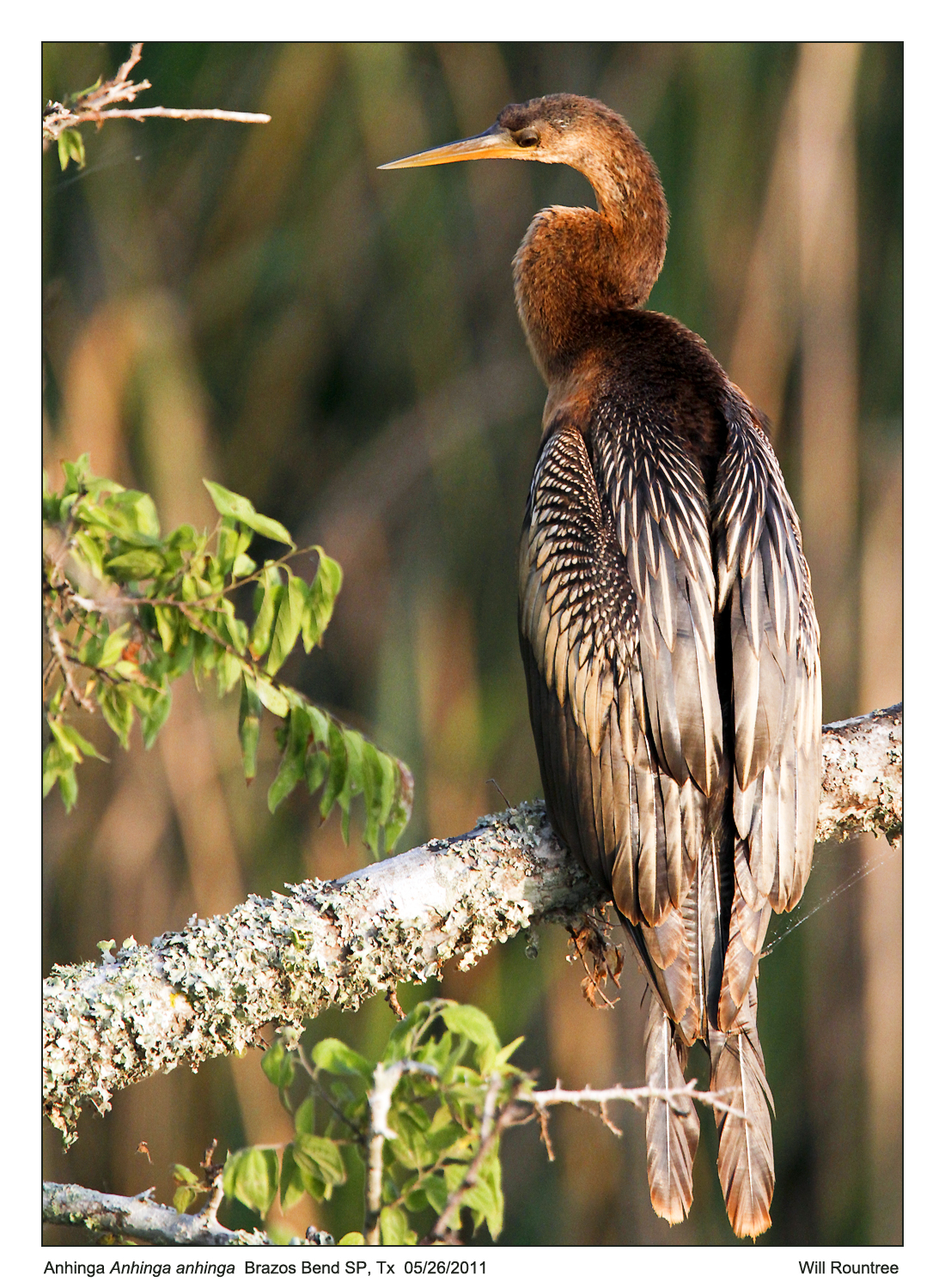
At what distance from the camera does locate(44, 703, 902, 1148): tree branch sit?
173 cm

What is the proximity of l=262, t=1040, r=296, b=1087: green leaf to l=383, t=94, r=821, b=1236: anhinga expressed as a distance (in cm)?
55

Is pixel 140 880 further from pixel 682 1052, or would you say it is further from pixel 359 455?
pixel 682 1052

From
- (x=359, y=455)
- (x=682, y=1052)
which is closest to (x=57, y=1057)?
(x=682, y=1052)

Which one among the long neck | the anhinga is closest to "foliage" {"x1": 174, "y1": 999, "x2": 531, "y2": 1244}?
the anhinga

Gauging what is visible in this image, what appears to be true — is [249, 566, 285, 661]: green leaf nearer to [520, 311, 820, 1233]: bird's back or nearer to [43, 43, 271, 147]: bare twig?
[520, 311, 820, 1233]: bird's back

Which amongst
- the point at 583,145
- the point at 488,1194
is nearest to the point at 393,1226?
the point at 488,1194

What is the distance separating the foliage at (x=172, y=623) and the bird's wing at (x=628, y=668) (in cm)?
36

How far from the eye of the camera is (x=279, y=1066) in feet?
4.38

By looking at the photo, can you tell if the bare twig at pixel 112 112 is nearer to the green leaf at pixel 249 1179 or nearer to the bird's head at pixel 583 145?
the bird's head at pixel 583 145

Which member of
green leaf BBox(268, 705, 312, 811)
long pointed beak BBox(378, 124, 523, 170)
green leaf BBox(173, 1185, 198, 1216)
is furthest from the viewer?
long pointed beak BBox(378, 124, 523, 170)

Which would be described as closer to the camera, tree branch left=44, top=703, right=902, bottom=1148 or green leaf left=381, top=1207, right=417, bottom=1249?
green leaf left=381, top=1207, right=417, bottom=1249

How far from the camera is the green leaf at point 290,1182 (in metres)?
1.37

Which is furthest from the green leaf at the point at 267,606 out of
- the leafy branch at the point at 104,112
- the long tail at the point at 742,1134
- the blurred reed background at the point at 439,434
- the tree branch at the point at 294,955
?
the blurred reed background at the point at 439,434

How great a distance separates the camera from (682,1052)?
1.86 m
